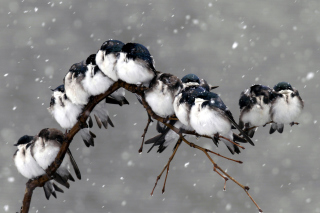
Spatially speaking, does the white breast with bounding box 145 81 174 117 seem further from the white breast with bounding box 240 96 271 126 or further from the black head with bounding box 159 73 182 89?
the white breast with bounding box 240 96 271 126

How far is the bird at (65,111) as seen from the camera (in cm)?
173

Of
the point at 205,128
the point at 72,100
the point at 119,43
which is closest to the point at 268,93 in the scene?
the point at 205,128

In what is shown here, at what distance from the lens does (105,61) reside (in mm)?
1534

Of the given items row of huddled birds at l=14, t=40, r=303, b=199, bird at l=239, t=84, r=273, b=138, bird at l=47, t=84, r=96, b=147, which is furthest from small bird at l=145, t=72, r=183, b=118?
bird at l=47, t=84, r=96, b=147

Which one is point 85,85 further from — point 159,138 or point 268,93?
point 268,93

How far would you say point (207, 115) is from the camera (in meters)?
1.33

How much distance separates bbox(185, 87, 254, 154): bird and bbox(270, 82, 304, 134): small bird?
0.59 feet

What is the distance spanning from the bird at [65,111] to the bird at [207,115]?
54cm

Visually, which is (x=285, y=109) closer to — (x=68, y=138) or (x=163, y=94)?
(x=163, y=94)

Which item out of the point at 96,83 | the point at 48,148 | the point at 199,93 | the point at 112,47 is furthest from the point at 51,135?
the point at 199,93

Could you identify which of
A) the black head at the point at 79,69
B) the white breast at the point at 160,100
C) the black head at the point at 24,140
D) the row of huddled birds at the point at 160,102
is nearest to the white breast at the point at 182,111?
the row of huddled birds at the point at 160,102

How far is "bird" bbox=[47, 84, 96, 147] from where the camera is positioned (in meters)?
1.73

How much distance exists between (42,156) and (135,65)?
19.7 inches

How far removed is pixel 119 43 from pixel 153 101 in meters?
0.26
